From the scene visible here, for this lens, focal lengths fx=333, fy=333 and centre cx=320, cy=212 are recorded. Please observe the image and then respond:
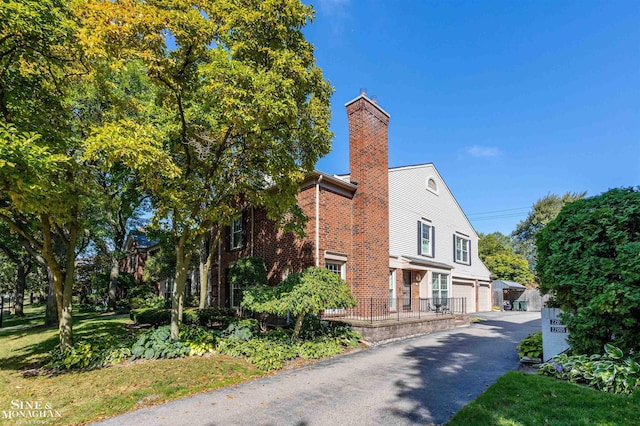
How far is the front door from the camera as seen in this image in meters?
16.1

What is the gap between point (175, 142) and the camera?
365 inches

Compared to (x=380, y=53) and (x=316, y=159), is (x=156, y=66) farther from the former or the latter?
(x=380, y=53)

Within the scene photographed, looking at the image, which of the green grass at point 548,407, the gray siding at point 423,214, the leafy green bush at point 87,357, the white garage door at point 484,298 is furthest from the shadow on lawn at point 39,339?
the white garage door at point 484,298

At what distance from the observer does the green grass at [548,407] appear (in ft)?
14.1

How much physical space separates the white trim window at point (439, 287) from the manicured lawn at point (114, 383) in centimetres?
1243

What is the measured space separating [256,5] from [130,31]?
2.78m

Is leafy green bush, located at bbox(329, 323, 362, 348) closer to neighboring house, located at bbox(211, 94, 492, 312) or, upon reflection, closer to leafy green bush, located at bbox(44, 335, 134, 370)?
neighboring house, located at bbox(211, 94, 492, 312)

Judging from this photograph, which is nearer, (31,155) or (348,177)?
(31,155)

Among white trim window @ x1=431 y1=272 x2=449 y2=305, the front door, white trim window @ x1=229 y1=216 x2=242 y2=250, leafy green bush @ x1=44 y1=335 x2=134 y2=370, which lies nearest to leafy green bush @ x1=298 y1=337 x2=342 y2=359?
leafy green bush @ x1=44 y1=335 x2=134 y2=370

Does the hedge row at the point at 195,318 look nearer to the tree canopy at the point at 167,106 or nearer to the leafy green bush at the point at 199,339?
the leafy green bush at the point at 199,339

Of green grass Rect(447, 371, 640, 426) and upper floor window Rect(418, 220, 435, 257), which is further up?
upper floor window Rect(418, 220, 435, 257)

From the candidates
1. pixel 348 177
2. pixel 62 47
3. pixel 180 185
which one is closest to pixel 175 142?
pixel 180 185

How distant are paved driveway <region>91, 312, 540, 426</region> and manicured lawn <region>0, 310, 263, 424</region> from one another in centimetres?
43

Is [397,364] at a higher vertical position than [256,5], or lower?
lower
